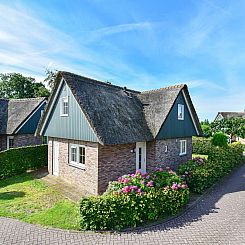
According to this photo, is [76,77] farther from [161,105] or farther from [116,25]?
[161,105]

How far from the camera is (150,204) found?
29.6 ft

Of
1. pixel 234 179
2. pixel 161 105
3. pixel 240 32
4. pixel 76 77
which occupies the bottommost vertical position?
pixel 234 179

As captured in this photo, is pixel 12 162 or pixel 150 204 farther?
pixel 12 162

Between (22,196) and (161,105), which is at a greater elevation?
(161,105)

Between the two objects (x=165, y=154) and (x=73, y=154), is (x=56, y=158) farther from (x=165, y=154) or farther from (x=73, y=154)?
(x=165, y=154)

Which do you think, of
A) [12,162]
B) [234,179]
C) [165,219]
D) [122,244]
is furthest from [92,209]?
[234,179]

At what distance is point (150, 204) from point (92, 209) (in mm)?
2426

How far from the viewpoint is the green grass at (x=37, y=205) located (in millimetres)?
9008

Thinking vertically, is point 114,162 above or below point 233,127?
below

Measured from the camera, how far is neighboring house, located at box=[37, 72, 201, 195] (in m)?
12.5

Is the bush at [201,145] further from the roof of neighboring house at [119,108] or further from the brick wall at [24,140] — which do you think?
the brick wall at [24,140]

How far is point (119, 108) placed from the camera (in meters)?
14.9

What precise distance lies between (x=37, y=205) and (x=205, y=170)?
999 centimetres

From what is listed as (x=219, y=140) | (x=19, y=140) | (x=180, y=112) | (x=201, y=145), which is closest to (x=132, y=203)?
(x=180, y=112)
